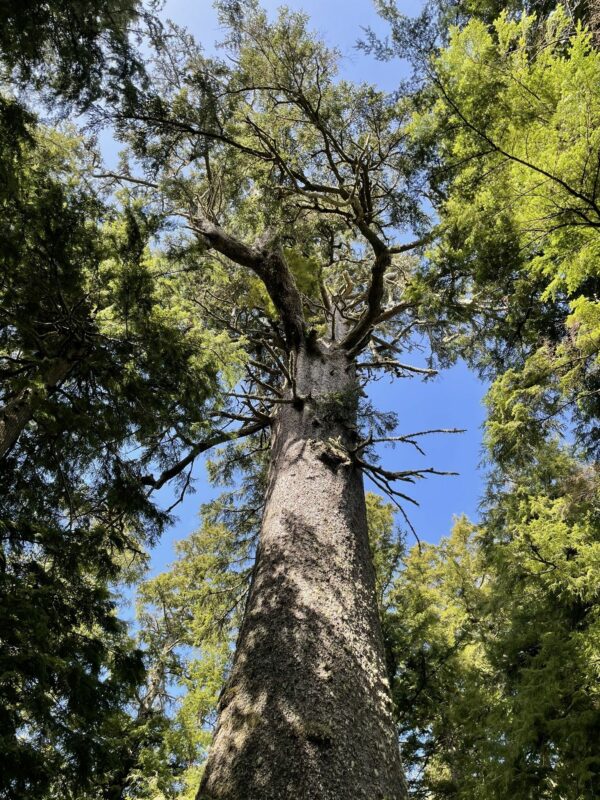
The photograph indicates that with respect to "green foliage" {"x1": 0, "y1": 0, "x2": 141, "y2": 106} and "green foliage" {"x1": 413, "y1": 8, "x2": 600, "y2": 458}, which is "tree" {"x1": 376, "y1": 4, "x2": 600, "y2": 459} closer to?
"green foliage" {"x1": 413, "y1": 8, "x2": 600, "y2": 458}

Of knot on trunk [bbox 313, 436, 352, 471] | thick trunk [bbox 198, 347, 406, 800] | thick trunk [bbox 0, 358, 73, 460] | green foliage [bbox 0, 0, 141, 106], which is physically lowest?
thick trunk [bbox 198, 347, 406, 800]

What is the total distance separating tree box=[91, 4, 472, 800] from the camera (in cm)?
266

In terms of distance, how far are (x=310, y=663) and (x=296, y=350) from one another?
4.10 m

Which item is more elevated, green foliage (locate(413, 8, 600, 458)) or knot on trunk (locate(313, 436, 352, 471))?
green foliage (locate(413, 8, 600, 458))

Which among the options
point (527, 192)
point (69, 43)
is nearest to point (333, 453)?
point (527, 192)

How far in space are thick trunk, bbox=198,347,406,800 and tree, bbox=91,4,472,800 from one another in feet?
0.03

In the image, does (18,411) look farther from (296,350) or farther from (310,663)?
(296,350)

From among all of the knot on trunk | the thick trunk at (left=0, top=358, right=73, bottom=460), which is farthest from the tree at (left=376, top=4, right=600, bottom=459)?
the thick trunk at (left=0, top=358, right=73, bottom=460)

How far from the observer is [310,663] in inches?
116

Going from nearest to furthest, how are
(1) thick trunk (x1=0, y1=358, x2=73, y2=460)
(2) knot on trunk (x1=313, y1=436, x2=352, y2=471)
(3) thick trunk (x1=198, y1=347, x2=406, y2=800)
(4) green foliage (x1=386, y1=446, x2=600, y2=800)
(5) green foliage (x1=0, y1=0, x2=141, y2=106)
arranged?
(3) thick trunk (x1=198, y1=347, x2=406, y2=800) → (5) green foliage (x1=0, y1=0, x2=141, y2=106) → (1) thick trunk (x1=0, y1=358, x2=73, y2=460) → (2) knot on trunk (x1=313, y1=436, x2=352, y2=471) → (4) green foliage (x1=386, y1=446, x2=600, y2=800)

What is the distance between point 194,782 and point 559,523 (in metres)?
6.76

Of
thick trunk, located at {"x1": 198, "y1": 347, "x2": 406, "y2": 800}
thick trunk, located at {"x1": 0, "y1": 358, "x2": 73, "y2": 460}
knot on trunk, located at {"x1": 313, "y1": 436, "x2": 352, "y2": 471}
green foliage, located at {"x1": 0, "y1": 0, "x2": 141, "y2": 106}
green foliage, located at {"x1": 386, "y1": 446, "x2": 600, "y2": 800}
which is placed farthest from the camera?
green foliage, located at {"x1": 386, "y1": 446, "x2": 600, "y2": 800}

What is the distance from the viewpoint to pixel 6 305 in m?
3.75

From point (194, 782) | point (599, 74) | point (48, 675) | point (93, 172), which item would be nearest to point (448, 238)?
point (599, 74)
